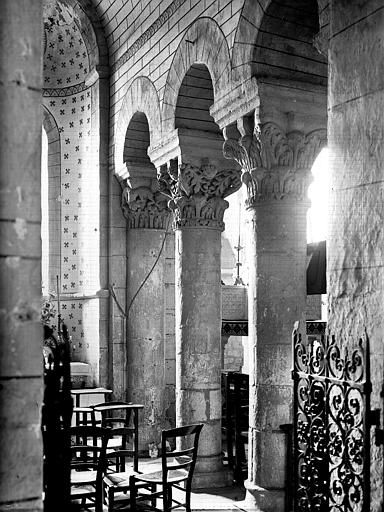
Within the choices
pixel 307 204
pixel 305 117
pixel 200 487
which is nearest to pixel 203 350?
pixel 200 487

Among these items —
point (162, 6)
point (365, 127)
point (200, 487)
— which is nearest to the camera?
point (365, 127)

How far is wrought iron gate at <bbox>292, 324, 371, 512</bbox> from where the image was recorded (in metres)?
3.59

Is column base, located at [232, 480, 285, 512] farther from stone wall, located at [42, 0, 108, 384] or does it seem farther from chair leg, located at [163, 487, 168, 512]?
stone wall, located at [42, 0, 108, 384]

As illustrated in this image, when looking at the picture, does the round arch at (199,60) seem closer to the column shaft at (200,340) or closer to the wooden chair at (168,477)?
the column shaft at (200,340)

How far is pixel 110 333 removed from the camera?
33.4 ft

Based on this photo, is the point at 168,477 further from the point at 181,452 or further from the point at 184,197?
the point at 184,197

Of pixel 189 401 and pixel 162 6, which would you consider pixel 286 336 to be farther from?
pixel 162 6

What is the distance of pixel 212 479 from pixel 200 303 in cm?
194

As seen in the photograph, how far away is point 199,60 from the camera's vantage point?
738 centimetres

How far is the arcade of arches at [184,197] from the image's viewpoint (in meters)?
2.23

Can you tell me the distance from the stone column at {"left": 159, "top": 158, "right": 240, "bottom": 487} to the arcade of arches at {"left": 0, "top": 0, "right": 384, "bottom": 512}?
19mm

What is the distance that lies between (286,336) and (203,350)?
1753mm

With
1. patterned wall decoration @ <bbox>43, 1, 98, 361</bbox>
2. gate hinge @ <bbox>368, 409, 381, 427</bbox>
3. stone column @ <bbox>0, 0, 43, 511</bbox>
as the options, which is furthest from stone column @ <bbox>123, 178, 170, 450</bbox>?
stone column @ <bbox>0, 0, 43, 511</bbox>

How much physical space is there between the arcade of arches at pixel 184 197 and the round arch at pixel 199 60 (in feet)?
0.09
